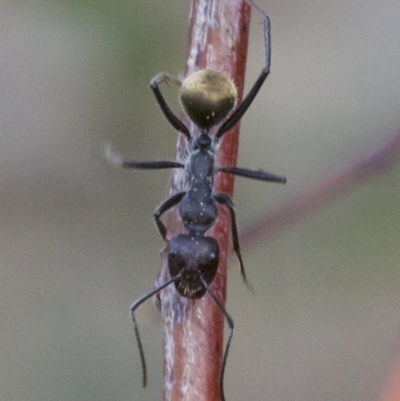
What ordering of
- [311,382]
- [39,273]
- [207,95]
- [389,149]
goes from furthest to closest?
1. [39,273]
2. [311,382]
3. [389,149]
4. [207,95]

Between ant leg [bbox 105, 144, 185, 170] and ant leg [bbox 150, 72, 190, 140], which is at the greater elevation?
ant leg [bbox 150, 72, 190, 140]

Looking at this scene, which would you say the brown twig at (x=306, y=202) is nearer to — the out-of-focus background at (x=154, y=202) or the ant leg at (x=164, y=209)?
the out-of-focus background at (x=154, y=202)

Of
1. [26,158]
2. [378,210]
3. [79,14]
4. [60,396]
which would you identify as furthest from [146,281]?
[79,14]

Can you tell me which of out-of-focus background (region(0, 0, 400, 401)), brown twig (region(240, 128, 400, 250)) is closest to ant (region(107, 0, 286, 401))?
brown twig (region(240, 128, 400, 250))

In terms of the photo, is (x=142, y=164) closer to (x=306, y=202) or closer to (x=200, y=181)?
(x=200, y=181)

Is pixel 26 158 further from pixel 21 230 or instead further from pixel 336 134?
pixel 336 134

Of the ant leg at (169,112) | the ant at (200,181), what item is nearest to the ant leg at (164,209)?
the ant at (200,181)

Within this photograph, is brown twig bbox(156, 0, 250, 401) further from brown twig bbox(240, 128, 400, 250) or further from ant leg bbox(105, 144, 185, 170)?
brown twig bbox(240, 128, 400, 250)
